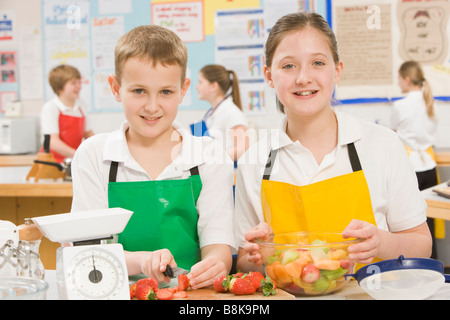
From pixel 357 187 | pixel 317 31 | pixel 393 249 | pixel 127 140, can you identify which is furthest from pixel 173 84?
pixel 393 249

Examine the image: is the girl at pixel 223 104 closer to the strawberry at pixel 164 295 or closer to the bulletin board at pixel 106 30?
the bulletin board at pixel 106 30

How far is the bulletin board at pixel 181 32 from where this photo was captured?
3.61 meters

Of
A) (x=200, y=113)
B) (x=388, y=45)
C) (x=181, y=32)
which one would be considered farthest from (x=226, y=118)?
(x=388, y=45)

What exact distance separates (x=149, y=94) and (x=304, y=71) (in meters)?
0.30

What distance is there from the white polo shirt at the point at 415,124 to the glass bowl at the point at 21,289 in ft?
8.78

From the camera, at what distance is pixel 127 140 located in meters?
1.20

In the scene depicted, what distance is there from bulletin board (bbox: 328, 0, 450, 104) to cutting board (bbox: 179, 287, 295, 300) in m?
2.82

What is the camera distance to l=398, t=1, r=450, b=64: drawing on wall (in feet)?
11.6

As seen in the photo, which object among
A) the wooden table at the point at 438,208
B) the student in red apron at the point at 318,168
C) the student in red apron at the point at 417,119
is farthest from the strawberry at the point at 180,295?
the student in red apron at the point at 417,119

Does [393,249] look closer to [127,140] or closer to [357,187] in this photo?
[357,187]

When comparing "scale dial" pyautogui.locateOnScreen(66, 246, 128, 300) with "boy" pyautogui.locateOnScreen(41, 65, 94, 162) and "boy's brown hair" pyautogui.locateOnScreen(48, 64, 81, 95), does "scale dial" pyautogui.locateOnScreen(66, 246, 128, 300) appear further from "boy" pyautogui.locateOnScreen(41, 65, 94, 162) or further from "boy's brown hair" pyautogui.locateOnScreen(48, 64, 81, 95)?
"boy's brown hair" pyautogui.locateOnScreen(48, 64, 81, 95)

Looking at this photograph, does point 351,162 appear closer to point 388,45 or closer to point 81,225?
point 81,225

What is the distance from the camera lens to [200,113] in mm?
3650

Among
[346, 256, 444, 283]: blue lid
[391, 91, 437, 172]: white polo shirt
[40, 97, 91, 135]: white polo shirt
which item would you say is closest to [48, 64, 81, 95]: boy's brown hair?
[40, 97, 91, 135]: white polo shirt
